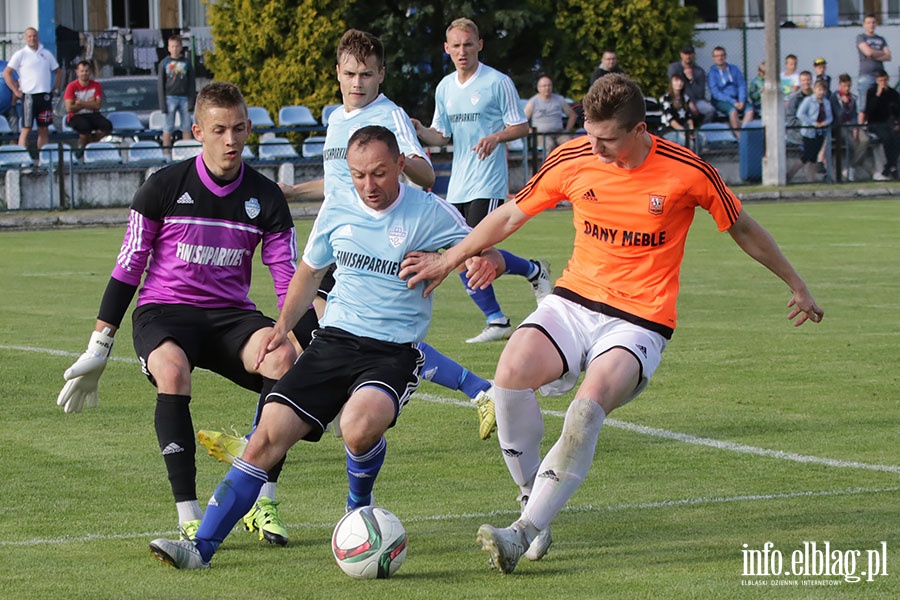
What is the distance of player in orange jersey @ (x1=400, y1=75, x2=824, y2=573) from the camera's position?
604 cm

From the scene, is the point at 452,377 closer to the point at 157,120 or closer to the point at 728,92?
the point at 157,120

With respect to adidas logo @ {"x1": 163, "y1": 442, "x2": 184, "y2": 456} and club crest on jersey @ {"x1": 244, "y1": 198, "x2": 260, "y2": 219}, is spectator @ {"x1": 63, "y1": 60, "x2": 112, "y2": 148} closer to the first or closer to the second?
club crest on jersey @ {"x1": 244, "y1": 198, "x2": 260, "y2": 219}

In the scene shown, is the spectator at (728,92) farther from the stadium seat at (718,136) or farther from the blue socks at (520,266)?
the blue socks at (520,266)

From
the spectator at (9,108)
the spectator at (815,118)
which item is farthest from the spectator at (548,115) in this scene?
the spectator at (9,108)

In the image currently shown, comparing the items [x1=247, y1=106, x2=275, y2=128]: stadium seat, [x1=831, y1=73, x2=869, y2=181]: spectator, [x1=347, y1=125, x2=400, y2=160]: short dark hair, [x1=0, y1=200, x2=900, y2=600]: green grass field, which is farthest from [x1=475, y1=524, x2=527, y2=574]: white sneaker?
[x1=831, y1=73, x2=869, y2=181]: spectator

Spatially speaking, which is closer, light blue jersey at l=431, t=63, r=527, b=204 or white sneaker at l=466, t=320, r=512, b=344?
white sneaker at l=466, t=320, r=512, b=344

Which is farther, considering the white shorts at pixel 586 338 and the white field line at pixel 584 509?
the white field line at pixel 584 509

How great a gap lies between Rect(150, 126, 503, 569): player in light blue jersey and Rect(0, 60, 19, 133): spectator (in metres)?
24.7

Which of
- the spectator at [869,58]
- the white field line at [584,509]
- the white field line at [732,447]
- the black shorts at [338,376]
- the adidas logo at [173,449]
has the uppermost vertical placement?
the spectator at [869,58]

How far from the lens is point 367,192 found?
6.22 meters

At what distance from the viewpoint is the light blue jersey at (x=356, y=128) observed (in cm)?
958

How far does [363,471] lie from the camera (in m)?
6.14

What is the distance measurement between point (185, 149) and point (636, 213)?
22.2 meters

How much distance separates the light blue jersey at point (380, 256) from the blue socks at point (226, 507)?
2.51 ft
